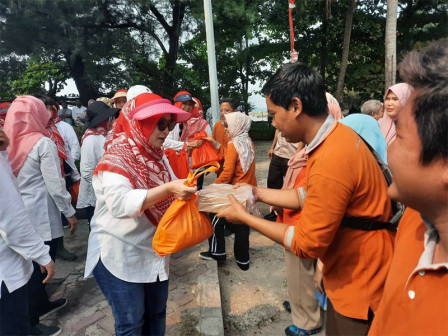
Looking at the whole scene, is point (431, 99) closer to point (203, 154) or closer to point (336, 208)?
point (336, 208)

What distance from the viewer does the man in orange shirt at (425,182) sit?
0.79 meters

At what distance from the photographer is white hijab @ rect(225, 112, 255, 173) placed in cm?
380

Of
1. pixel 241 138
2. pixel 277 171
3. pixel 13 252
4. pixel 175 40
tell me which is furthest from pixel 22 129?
pixel 175 40

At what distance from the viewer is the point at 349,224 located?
1531 millimetres

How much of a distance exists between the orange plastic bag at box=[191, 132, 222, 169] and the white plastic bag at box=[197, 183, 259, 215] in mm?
2074

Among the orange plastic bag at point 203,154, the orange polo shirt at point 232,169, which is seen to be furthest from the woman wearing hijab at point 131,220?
the orange plastic bag at point 203,154

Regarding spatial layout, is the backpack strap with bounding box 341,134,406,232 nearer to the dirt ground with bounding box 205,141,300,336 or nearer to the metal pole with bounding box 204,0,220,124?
the dirt ground with bounding box 205,141,300,336

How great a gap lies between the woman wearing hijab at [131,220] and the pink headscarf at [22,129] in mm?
1292

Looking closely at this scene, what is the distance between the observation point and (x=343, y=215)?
1.47 m

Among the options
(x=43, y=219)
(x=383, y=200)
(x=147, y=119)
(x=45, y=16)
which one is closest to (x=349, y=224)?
(x=383, y=200)

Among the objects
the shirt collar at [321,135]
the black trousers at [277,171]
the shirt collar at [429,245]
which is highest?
the shirt collar at [321,135]

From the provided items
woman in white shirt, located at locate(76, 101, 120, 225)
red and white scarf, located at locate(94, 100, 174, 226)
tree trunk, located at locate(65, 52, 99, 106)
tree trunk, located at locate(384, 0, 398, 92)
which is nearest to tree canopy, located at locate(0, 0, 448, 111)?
tree trunk, located at locate(65, 52, 99, 106)

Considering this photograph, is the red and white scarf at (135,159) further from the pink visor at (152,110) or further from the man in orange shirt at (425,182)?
the man in orange shirt at (425,182)

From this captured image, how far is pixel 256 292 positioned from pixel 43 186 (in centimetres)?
250
